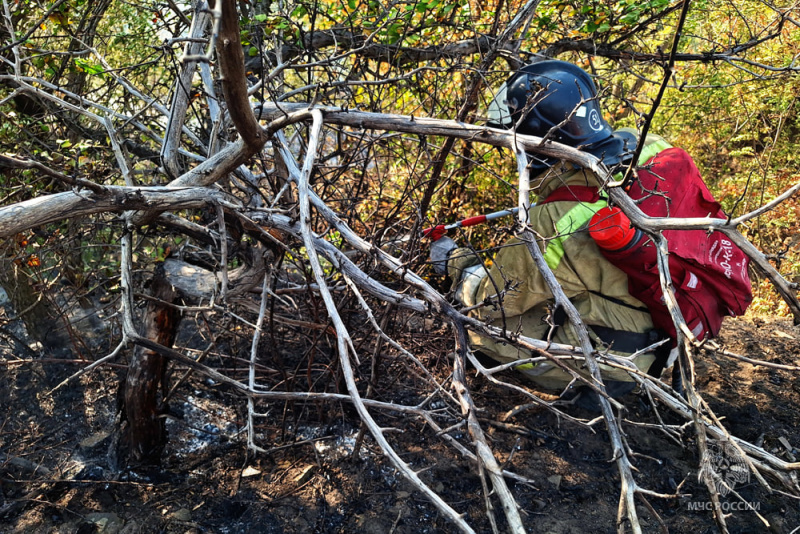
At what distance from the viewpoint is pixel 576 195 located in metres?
3.01

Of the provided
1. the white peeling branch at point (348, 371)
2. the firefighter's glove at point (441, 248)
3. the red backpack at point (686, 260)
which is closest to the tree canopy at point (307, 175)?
the white peeling branch at point (348, 371)

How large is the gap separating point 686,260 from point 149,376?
9.43 feet

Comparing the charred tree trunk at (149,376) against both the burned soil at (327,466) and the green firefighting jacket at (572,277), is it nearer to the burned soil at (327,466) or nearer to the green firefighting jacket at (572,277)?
the burned soil at (327,466)

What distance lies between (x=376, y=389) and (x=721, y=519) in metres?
1.87

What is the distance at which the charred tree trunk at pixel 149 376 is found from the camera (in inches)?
106

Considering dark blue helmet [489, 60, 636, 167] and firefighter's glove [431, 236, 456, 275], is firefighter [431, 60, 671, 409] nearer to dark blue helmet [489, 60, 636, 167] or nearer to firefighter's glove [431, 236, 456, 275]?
dark blue helmet [489, 60, 636, 167]

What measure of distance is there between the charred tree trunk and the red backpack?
86.6 inches

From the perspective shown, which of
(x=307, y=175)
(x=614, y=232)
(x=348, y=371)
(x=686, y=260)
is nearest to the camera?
(x=348, y=371)

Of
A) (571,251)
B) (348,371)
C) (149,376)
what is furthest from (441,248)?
(348,371)

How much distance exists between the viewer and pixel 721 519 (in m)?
1.42


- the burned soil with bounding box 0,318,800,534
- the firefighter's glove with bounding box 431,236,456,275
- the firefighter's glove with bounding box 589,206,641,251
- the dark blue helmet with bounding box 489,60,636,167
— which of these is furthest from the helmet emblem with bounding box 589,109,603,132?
the burned soil with bounding box 0,318,800,534

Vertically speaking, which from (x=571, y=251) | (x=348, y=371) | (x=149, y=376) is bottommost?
(x=149, y=376)

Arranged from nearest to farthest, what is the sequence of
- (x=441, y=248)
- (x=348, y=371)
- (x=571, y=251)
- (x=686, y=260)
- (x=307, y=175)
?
(x=348, y=371)
(x=307, y=175)
(x=686, y=260)
(x=571, y=251)
(x=441, y=248)

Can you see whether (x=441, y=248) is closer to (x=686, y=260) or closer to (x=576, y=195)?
(x=576, y=195)
